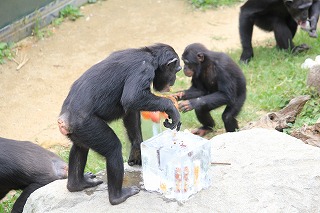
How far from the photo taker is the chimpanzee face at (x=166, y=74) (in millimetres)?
5203

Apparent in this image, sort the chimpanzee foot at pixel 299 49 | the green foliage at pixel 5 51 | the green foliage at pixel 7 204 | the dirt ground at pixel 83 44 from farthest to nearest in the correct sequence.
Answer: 1. the green foliage at pixel 5 51
2. the chimpanzee foot at pixel 299 49
3. the dirt ground at pixel 83 44
4. the green foliage at pixel 7 204

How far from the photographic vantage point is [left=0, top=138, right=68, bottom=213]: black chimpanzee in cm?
616

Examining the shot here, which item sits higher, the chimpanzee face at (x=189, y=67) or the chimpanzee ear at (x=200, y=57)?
the chimpanzee ear at (x=200, y=57)

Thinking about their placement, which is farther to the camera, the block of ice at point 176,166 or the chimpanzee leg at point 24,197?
the chimpanzee leg at point 24,197

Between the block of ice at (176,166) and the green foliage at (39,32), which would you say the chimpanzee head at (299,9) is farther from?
the block of ice at (176,166)

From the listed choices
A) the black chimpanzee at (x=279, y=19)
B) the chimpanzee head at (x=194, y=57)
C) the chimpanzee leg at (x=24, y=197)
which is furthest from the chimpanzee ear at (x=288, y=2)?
the chimpanzee leg at (x=24, y=197)

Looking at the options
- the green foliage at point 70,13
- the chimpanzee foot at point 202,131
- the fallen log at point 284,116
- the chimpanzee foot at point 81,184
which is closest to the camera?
the chimpanzee foot at point 81,184

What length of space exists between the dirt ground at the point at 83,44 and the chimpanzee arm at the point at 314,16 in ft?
4.82

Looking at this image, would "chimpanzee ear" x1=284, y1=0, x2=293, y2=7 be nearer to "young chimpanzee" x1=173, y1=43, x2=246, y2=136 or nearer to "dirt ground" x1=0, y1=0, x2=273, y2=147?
"dirt ground" x1=0, y1=0, x2=273, y2=147

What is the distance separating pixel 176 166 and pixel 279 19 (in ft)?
18.4

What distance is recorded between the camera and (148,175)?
514 cm

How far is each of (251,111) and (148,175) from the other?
11.3 ft

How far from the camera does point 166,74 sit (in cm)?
526

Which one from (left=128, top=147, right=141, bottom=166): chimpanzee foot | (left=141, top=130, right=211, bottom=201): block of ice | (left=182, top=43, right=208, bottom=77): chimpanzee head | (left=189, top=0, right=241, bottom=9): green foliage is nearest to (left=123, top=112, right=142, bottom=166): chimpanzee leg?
(left=128, top=147, right=141, bottom=166): chimpanzee foot
